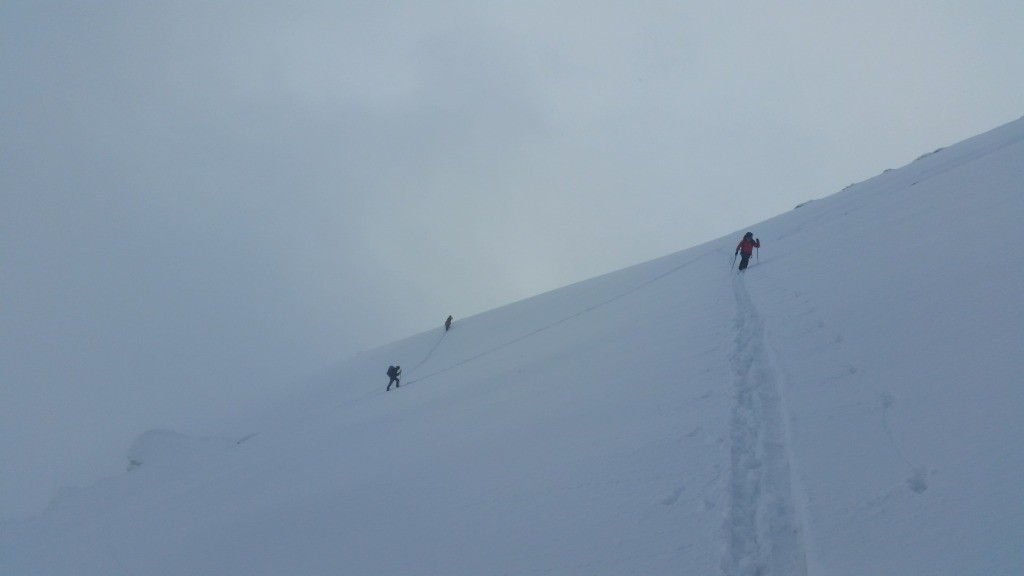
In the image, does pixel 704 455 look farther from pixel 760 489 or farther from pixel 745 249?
pixel 745 249

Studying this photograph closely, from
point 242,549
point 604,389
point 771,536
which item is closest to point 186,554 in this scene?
point 242,549

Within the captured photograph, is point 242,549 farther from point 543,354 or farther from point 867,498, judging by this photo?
point 543,354

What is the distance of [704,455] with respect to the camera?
6.83 meters

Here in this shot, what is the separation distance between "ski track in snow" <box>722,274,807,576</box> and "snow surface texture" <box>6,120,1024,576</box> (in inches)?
1.2

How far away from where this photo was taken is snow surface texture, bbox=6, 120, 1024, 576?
515 cm

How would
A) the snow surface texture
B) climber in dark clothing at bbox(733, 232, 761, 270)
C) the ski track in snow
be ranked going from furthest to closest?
climber in dark clothing at bbox(733, 232, 761, 270) → the snow surface texture → the ski track in snow

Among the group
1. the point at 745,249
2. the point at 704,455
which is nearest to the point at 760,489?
the point at 704,455

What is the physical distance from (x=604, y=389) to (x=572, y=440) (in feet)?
7.05

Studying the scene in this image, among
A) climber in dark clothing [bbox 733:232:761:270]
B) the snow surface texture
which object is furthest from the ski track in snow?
climber in dark clothing [bbox 733:232:761:270]

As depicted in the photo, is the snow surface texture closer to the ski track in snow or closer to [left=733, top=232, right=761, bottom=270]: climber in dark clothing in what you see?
the ski track in snow

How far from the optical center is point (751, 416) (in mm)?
7527

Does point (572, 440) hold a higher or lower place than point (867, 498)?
higher

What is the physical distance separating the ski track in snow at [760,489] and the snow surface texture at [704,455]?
0.10 ft

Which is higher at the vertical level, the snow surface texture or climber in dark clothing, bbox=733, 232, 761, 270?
climber in dark clothing, bbox=733, 232, 761, 270
